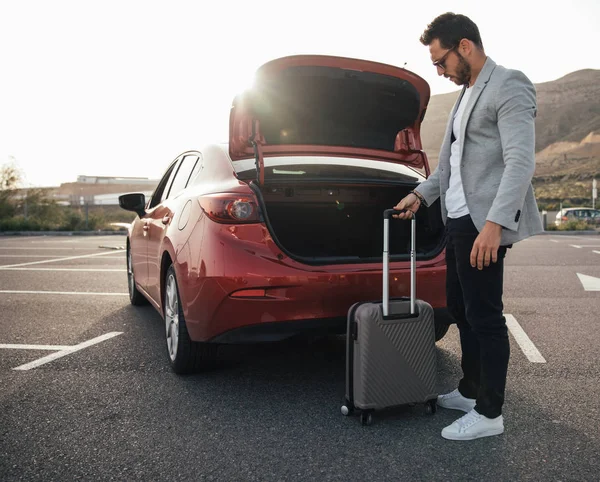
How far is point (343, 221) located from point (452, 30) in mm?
2039

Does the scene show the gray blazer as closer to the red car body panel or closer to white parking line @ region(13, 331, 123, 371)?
the red car body panel

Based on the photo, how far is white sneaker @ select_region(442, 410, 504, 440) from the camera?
2801 millimetres

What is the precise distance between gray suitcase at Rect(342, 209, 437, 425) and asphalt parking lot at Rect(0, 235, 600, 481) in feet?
0.44

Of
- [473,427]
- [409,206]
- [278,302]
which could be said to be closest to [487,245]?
[409,206]

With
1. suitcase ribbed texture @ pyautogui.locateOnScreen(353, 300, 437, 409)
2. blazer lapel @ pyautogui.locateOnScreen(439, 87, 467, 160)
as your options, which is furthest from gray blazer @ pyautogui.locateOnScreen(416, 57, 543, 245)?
suitcase ribbed texture @ pyautogui.locateOnScreen(353, 300, 437, 409)

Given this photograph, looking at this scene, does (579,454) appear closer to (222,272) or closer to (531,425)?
(531,425)

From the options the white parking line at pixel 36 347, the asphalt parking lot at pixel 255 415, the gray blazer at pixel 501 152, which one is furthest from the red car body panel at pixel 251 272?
the white parking line at pixel 36 347

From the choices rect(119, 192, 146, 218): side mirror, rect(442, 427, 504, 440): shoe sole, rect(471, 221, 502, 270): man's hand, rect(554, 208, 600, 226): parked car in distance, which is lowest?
rect(554, 208, 600, 226): parked car in distance

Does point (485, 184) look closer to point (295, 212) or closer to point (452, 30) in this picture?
point (452, 30)

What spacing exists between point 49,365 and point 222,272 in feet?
5.66

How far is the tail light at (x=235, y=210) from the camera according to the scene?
3.29m

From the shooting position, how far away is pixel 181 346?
3701 mm

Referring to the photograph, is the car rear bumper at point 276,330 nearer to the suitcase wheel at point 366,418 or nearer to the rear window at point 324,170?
the suitcase wheel at point 366,418

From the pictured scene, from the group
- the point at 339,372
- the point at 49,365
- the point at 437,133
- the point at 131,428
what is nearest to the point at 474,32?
the point at 339,372
